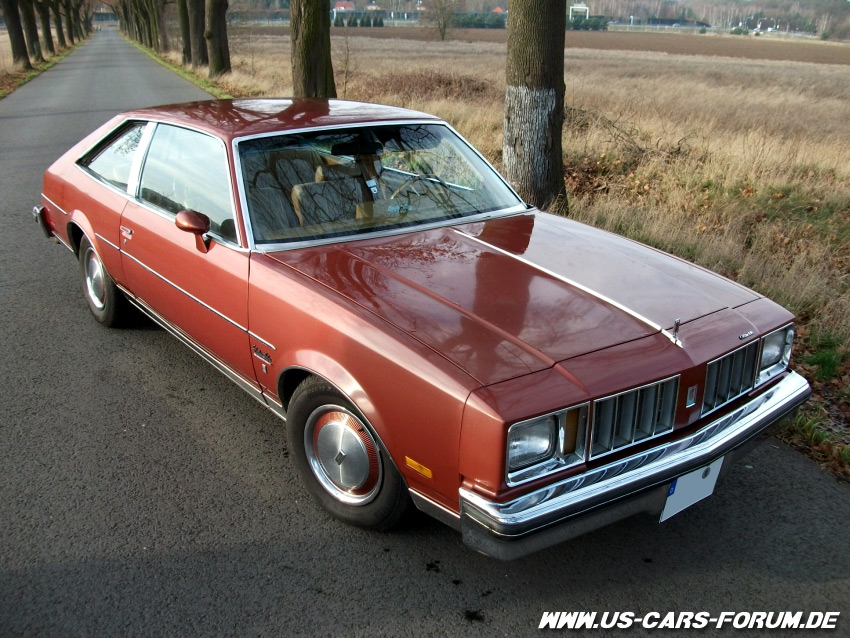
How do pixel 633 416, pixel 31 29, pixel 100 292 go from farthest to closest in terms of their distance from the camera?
1. pixel 31 29
2. pixel 100 292
3. pixel 633 416

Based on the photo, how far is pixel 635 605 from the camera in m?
2.54

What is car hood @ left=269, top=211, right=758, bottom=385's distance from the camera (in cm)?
248

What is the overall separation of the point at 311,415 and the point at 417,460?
65 centimetres

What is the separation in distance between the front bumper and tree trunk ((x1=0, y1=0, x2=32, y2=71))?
106 ft

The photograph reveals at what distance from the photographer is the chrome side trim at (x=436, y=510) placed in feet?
7.80

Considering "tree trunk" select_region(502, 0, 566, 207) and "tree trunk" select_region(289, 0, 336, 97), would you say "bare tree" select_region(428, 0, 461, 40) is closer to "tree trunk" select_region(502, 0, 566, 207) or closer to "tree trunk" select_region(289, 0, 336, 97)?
"tree trunk" select_region(289, 0, 336, 97)

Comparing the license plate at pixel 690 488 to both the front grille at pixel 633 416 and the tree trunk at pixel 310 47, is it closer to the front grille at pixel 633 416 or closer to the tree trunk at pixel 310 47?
the front grille at pixel 633 416

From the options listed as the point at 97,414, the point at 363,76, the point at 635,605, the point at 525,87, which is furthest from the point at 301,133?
the point at 363,76

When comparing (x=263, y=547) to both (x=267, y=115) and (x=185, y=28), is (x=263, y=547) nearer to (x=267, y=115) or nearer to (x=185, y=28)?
(x=267, y=115)

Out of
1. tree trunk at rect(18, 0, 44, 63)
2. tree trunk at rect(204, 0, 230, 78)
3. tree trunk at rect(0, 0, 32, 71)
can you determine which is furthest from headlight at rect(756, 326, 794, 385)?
tree trunk at rect(18, 0, 44, 63)

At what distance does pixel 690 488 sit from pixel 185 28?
106 feet

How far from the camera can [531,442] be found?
2281 mm

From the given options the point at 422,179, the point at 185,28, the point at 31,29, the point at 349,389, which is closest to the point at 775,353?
the point at 349,389

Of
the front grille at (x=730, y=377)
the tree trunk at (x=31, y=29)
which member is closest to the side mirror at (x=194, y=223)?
the front grille at (x=730, y=377)
